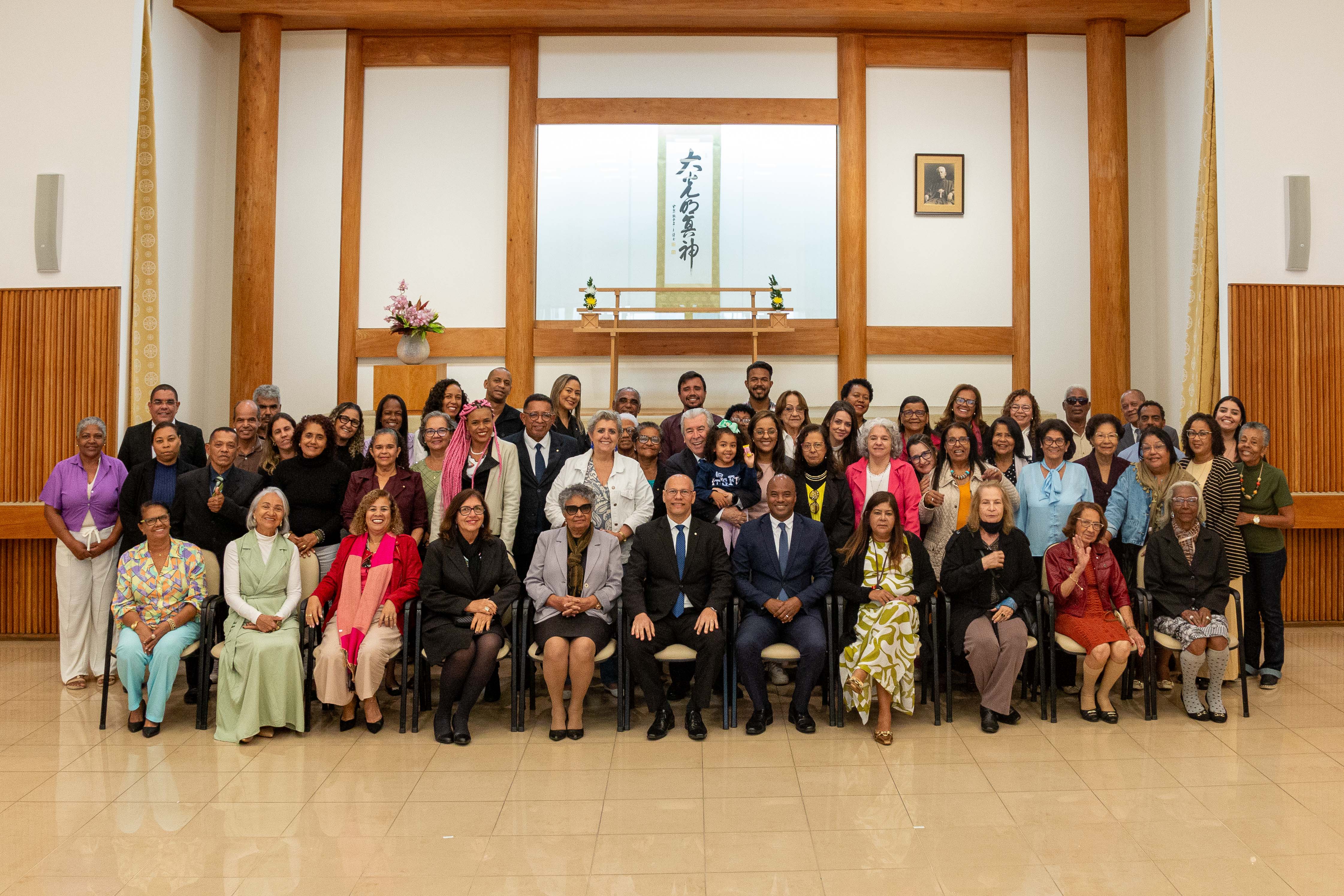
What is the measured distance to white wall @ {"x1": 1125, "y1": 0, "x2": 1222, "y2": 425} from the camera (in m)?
7.11

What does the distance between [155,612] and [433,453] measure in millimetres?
1504

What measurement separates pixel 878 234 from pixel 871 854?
5676 mm

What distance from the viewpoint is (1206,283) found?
6.66 meters

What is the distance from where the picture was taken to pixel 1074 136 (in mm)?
7738

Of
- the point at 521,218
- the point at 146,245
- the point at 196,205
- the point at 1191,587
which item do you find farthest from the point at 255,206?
the point at 1191,587

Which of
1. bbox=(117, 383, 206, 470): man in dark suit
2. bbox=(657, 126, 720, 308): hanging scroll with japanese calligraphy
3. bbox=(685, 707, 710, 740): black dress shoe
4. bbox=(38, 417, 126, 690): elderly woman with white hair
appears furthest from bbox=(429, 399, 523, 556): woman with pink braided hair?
bbox=(657, 126, 720, 308): hanging scroll with japanese calligraphy

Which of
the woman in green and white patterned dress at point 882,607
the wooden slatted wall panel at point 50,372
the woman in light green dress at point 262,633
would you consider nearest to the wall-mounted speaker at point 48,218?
the wooden slatted wall panel at point 50,372

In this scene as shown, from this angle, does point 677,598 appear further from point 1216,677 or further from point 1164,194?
point 1164,194

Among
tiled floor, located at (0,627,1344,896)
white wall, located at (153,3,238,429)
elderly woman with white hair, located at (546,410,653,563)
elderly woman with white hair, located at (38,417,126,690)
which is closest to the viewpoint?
tiled floor, located at (0,627,1344,896)

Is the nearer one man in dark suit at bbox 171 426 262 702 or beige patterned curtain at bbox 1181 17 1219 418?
man in dark suit at bbox 171 426 262 702

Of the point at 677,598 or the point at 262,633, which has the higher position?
the point at 677,598

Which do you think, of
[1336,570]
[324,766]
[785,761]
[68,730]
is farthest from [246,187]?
[1336,570]

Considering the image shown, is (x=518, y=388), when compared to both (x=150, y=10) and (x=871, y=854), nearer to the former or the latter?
(x=150, y=10)

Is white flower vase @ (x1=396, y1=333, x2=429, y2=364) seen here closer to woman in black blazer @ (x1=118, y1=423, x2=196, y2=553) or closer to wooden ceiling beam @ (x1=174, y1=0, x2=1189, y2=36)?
woman in black blazer @ (x1=118, y1=423, x2=196, y2=553)
